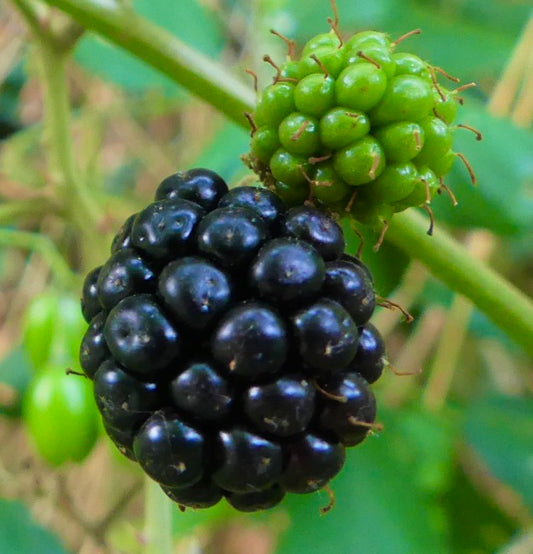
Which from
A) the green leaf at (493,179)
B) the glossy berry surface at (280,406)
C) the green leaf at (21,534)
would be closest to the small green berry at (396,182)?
the glossy berry surface at (280,406)

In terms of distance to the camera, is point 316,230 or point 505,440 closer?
point 316,230

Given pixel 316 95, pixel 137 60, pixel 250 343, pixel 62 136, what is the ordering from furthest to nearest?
pixel 137 60, pixel 62 136, pixel 316 95, pixel 250 343

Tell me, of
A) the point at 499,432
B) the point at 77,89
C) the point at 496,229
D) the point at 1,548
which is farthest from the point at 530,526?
the point at 77,89

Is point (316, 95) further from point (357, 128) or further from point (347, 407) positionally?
point (347, 407)

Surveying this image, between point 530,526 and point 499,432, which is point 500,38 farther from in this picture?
point 530,526

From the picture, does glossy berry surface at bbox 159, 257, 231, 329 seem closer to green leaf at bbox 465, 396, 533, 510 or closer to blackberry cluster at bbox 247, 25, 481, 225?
blackberry cluster at bbox 247, 25, 481, 225

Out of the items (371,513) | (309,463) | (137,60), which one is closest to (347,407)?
(309,463)

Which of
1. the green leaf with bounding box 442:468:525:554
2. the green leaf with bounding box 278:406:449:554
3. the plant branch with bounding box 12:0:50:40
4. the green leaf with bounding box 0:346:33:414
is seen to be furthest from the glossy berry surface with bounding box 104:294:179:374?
the green leaf with bounding box 442:468:525:554
